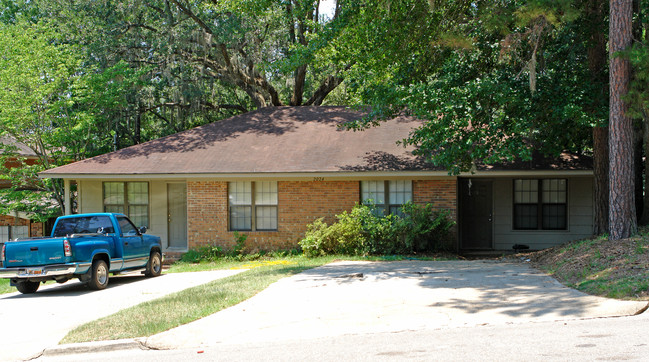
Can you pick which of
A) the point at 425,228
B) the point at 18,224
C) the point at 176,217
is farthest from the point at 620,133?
the point at 18,224

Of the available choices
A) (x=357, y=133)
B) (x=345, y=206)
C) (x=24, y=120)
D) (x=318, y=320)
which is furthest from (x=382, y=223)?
(x=24, y=120)

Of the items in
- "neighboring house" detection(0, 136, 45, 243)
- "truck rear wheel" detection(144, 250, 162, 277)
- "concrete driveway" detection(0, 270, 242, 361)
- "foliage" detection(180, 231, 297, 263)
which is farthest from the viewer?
"neighboring house" detection(0, 136, 45, 243)

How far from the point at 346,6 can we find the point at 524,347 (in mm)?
12107

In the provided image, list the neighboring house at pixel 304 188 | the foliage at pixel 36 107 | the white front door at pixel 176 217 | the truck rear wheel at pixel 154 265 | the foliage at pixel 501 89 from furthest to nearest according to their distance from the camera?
the foliage at pixel 36 107 < the white front door at pixel 176 217 < the neighboring house at pixel 304 188 < the truck rear wheel at pixel 154 265 < the foliage at pixel 501 89

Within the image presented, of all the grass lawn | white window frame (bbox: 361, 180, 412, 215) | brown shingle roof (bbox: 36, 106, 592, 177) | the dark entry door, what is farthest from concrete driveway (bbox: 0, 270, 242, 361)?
the dark entry door

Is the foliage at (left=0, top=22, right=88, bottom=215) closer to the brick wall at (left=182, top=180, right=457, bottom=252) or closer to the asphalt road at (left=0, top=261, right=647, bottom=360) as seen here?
the brick wall at (left=182, top=180, right=457, bottom=252)

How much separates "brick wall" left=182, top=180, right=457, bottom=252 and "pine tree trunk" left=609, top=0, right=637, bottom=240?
5.92 metres

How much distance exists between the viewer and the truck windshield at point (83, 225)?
1419 centimetres

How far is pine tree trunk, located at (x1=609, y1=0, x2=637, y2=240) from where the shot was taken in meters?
12.1

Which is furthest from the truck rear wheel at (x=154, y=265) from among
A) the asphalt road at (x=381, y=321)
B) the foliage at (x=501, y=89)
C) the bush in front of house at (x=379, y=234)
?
the foliage at (x=501, y=89)

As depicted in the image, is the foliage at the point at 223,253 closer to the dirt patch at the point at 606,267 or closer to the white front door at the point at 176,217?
the white front door at the point at 176,217

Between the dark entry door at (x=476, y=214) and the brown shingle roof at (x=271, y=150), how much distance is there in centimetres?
281

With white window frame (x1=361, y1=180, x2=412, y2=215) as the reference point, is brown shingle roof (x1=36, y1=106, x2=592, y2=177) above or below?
above

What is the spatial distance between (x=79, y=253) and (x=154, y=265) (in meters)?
3.37
